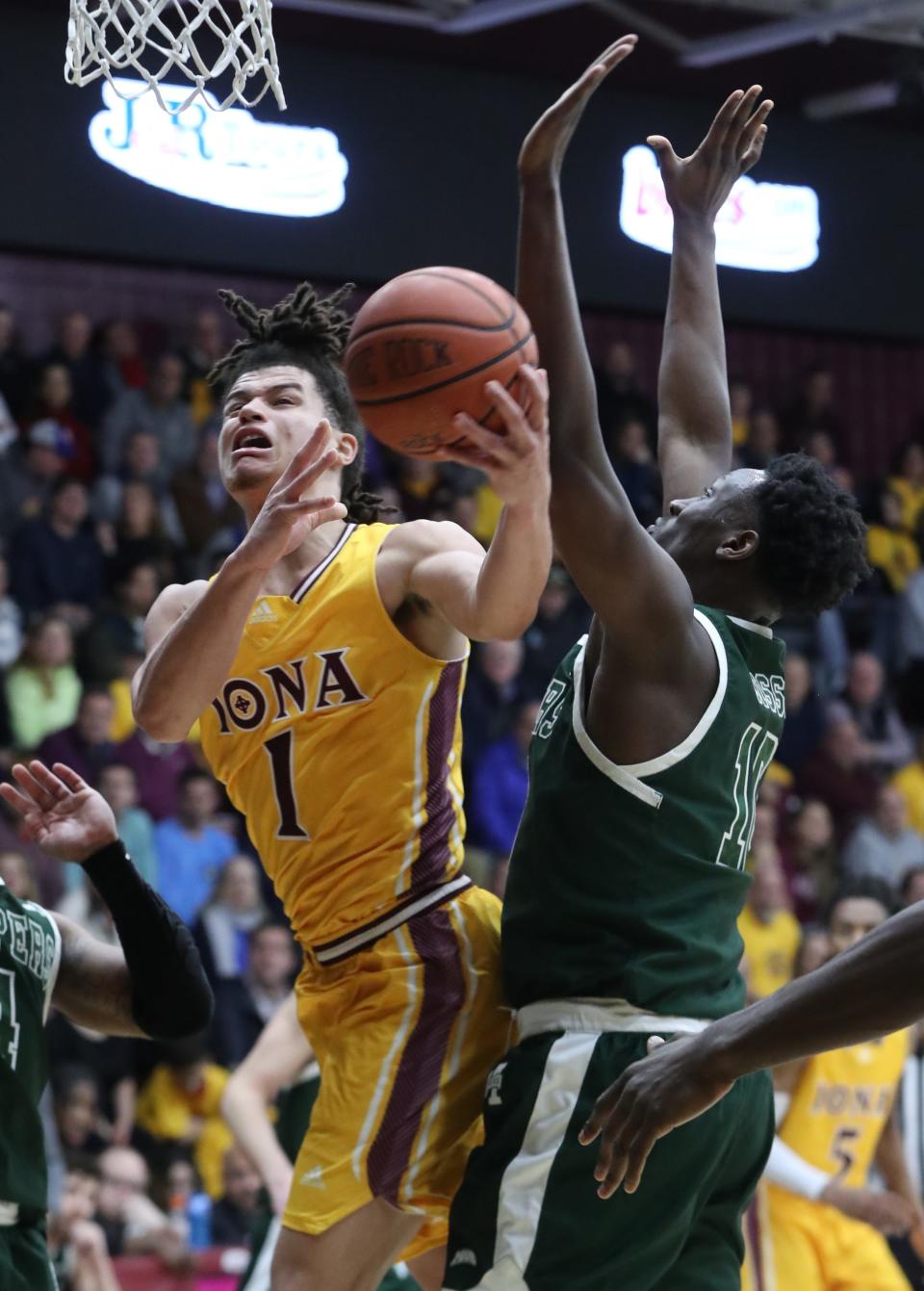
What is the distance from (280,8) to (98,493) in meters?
2.78

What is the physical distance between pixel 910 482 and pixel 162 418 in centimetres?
497

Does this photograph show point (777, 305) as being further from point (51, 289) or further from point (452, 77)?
point (51, 289)

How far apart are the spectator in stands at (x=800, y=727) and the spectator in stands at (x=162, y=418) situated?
3558 millimetres

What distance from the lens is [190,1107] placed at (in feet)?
26.8

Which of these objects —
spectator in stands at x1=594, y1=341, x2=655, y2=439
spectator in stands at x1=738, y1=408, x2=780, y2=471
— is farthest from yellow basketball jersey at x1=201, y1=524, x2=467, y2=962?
spectator in stands at x1=738, y1=408, x2=780, y2=471

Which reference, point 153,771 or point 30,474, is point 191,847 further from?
point 30,474

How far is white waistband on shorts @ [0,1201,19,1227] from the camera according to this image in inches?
148

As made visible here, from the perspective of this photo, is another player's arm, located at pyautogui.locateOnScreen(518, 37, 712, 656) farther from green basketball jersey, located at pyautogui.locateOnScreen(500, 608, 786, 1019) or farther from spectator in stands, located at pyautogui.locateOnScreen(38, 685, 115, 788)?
spectator in stands, located at pyautogui.locateOnScreen(38, 685, 115, 788)

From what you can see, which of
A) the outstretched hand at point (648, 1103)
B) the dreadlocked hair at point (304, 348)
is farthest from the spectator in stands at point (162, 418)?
the outstretched hand at point (648, 1103)

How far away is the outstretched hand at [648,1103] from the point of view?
3.03 meters

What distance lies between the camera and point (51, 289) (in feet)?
41.7

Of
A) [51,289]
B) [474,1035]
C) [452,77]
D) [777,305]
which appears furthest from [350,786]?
[51,289]

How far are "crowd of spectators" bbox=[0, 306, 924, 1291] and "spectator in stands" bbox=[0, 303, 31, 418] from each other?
0.6 inches

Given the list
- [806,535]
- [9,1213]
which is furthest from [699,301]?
[9,1213]
